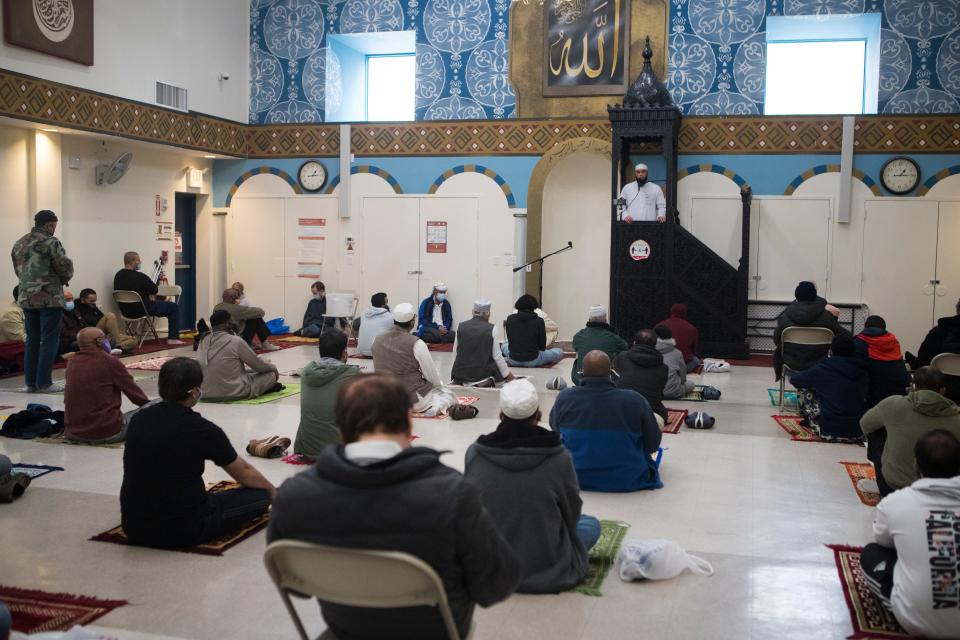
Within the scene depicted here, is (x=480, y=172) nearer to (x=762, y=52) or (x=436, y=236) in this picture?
(x=436, y=236)

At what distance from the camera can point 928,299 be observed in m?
12.2

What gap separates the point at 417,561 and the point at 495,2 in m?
12.2

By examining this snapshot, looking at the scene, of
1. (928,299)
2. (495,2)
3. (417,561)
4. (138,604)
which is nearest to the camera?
(417,561)

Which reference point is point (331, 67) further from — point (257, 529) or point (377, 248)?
point (257, 529)

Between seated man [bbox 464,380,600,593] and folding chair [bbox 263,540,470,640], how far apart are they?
1435mm

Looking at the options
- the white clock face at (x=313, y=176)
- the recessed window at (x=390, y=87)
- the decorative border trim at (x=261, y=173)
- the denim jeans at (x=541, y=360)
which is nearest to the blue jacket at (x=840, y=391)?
the denim jeans at (x=541, y=360)

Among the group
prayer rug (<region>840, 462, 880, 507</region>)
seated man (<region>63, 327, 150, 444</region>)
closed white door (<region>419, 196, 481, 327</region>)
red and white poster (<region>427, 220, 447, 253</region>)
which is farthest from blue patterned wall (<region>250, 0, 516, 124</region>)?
prayer rug (<region>840, 462, 880, 507</region>)

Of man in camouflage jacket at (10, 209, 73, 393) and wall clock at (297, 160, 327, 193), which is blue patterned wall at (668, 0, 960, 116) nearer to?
wall clock at (297, 160, 327, 193)

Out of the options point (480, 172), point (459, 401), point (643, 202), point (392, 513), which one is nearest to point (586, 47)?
point (480, 172)

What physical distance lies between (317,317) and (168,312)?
2.20 m

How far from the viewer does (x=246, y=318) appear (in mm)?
11617

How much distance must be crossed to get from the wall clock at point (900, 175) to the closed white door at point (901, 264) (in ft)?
0.50

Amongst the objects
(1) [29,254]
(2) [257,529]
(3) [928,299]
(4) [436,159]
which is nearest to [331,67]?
(4) [436,159]

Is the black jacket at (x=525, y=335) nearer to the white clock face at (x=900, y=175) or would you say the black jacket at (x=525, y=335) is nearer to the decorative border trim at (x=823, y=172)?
the decorative border trim at (x=823, y=172)
